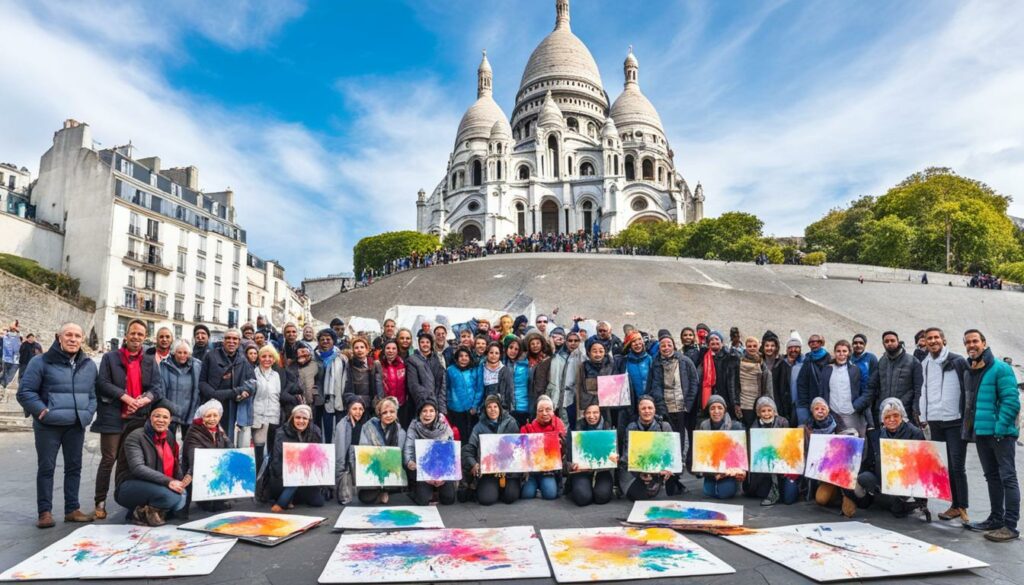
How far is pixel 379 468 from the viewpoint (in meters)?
7.24

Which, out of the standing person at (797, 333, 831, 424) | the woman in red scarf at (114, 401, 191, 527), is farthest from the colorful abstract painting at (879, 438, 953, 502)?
the woman in red scarf at (114, 401, 191, 527)

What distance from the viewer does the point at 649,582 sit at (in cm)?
470

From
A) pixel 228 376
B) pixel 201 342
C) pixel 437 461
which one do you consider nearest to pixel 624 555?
pixel 437 461

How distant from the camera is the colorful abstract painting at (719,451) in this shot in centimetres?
756

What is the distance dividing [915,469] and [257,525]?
262 inches

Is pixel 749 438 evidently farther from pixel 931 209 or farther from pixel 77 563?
pixel 931 209

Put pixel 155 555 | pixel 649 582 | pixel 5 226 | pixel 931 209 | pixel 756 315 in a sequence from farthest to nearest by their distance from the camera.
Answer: pixel 931 209, pixel 5 226, pixel 756 315, pixel 155 555, pixel 649 582

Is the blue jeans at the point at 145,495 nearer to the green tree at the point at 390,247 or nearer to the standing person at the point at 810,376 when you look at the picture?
the standing person at the point at 810,376

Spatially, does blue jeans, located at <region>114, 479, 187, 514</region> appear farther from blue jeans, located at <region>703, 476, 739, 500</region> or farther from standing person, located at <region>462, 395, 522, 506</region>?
blue jeans, located at <region>703, 476, 739, 500</region>

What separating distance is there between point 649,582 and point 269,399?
209 inches

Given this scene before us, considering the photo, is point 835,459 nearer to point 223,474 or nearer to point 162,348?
point 223,474

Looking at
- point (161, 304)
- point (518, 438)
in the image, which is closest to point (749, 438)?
point (518, 438)

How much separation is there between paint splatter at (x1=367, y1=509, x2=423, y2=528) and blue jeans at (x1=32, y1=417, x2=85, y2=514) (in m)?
2.92

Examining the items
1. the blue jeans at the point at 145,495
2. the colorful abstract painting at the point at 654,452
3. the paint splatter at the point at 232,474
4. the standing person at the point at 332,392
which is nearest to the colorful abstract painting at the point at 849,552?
the colorful abstract painting at the point at 654,452
